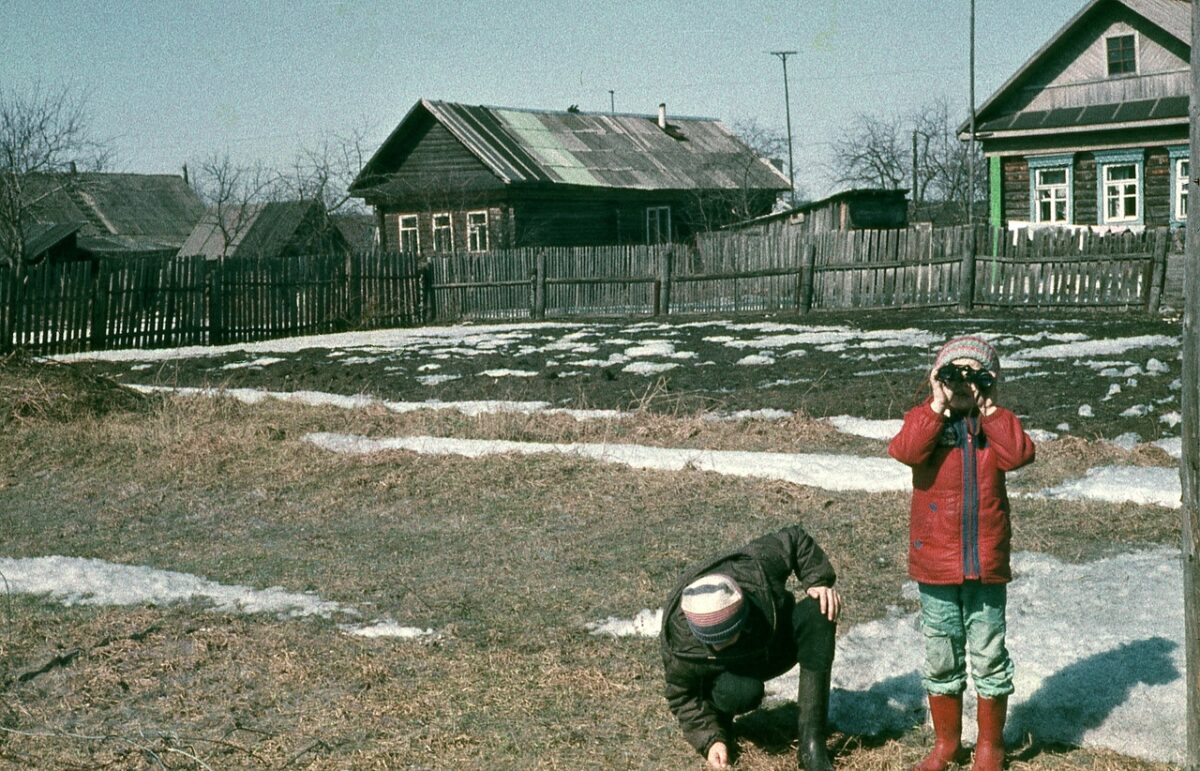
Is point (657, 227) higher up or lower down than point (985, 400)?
higher up

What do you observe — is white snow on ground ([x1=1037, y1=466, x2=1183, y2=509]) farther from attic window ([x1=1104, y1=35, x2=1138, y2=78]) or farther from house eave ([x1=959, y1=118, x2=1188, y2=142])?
attic window ([x1=1104, y1=35, x2=1138, y2=78])

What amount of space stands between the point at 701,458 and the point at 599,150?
3017 centimetres

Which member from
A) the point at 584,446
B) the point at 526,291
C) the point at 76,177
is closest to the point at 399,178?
the point at 526,291

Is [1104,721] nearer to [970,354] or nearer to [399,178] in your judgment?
[970,354]

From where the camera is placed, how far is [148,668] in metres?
4.35

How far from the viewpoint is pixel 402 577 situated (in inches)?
219

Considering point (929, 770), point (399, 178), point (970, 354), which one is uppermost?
point (399, 178)

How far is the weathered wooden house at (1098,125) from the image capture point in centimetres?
2573

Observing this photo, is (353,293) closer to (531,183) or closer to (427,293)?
(427,293)

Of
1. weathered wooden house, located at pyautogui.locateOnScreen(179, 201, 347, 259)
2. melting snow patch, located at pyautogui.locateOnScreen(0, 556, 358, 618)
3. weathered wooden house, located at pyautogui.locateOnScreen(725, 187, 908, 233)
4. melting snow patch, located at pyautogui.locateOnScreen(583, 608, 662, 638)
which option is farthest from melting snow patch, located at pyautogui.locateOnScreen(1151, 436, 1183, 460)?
weathered wooden house, located at pyautogui.locateOnScreen(179, 201, 347, 259)

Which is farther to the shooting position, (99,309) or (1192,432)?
(99,309)

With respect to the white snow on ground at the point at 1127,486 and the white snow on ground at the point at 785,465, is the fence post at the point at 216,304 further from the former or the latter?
the white snow on ground at the point at 1127,486

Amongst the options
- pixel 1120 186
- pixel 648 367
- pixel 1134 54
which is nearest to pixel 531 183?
pixel 1120 186

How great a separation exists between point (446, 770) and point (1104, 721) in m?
1.93
